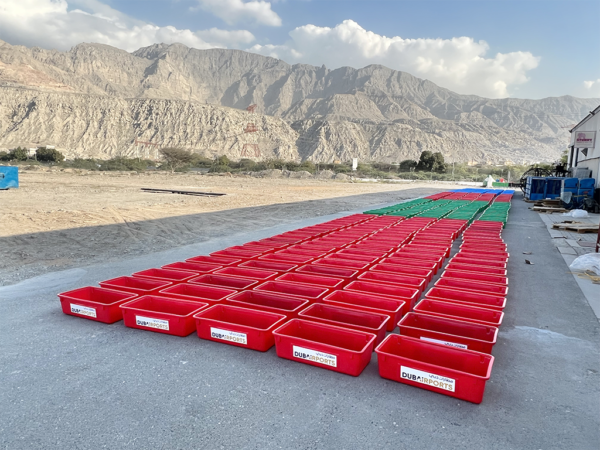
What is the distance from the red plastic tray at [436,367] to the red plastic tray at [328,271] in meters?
2.14

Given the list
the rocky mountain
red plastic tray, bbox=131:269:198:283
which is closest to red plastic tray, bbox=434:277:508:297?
red plastic tray, bbox=131:269:198:283

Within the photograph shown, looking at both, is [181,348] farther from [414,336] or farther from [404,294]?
[404,294]

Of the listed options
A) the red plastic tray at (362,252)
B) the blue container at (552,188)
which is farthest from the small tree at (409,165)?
the red plastic tray at (362,252)

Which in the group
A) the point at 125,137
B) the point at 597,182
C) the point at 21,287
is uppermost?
the point at 125,137

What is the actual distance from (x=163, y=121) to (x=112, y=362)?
3728 inches

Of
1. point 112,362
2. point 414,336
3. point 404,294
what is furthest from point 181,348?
point 404,294

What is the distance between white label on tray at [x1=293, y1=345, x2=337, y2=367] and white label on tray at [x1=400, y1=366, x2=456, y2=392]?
539 mm

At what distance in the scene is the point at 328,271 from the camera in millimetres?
5805

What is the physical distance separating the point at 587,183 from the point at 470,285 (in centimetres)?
1663

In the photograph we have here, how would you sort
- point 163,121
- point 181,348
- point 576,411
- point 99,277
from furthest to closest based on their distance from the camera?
point 163,121 < point 99,277 < point 181,348 < point 576,411

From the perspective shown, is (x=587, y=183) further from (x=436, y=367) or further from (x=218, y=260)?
(x=436, y=367)

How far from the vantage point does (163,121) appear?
297 ft

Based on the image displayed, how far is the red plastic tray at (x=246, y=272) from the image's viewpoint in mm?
5535

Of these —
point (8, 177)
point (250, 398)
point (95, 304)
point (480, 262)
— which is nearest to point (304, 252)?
point (480, 262)
